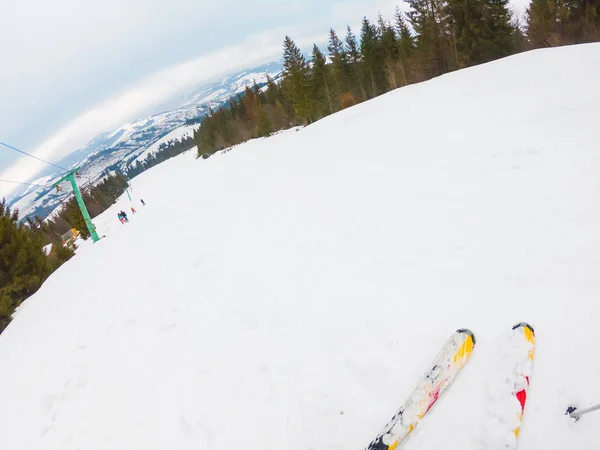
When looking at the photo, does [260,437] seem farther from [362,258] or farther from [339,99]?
[339,99]

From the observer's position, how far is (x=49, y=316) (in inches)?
342

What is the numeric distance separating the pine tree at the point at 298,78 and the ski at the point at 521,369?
150 ft

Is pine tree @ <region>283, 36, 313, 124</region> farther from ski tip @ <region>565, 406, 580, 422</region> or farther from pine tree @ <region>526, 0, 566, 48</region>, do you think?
ski tip @ <region>565, 406, 580, 422</region>

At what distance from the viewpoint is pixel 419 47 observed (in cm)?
3912

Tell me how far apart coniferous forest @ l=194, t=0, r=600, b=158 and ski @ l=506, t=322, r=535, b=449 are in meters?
35.9

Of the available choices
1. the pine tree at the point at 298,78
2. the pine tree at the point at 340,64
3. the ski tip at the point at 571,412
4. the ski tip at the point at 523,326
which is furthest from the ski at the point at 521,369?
the pine tree at the point at 340,64

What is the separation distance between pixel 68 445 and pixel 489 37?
4097 centimetres

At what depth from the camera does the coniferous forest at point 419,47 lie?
3014cm

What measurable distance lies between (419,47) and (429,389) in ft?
147

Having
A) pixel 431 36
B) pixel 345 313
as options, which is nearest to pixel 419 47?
pixel 431 36

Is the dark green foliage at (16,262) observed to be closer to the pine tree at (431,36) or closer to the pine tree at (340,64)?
the pine tree at (431,36)

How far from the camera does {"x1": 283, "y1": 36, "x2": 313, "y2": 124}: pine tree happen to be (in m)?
45.7

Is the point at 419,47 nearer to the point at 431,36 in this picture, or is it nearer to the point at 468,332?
the point at 431,36

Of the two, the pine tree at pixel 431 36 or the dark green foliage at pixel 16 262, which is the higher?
the pine tree at pixel 431 36
